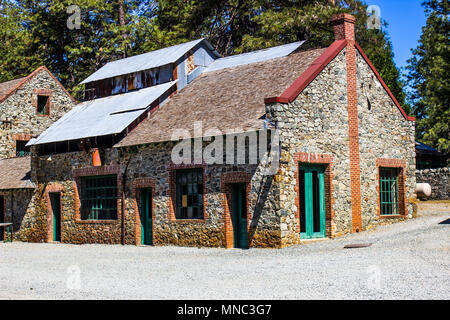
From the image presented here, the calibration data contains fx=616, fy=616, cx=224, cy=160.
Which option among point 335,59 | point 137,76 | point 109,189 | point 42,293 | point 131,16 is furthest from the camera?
point 131,16

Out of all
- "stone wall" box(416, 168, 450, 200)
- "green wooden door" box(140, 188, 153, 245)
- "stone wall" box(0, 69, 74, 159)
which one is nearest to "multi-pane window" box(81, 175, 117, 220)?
"green wooden door" box(140, 188, 153, 245)

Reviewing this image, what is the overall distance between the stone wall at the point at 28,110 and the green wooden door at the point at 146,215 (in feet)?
38.1

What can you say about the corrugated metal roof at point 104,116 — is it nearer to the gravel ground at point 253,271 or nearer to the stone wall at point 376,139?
the gravel ground at point 253,271

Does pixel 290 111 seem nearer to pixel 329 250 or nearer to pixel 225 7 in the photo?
pixel 329 250

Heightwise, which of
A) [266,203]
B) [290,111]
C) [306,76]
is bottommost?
[266,203]

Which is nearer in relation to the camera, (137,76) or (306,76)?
(306,76)

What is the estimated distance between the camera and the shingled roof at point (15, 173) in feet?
83.1

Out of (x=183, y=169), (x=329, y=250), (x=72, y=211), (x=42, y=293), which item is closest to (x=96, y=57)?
(x=72, y=211)

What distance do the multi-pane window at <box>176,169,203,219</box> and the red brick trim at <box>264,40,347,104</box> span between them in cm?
362

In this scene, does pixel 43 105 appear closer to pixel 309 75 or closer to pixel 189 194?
pixel 189 194

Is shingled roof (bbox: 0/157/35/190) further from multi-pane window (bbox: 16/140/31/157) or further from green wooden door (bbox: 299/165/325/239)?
green wooden door (bbox: 299/165/325/239)

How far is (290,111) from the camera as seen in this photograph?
17.2m

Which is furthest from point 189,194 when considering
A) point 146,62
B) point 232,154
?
point 146,62

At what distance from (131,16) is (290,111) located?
25.3m
